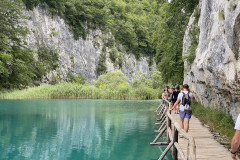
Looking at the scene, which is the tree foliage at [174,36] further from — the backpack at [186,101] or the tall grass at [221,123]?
the backpack at [186,101]

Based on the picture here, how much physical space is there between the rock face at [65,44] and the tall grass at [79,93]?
30.1 feet

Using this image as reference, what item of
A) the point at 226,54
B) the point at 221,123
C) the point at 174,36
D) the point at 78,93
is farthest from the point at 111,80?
the point at 226,54

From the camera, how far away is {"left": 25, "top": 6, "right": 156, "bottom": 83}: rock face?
4991cm

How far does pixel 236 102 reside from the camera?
8867mm

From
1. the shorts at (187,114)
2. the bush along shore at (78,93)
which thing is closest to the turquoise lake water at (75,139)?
the shorts at (187,114)

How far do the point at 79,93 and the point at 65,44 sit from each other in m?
16.9

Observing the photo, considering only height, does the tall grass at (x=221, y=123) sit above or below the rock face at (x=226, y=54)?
below

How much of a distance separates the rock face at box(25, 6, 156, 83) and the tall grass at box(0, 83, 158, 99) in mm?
9181

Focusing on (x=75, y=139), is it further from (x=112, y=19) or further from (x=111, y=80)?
(x=112, y=19)

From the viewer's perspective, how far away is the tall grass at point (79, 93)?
38.3 m

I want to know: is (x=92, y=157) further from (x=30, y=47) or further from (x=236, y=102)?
(x=30, y=47)

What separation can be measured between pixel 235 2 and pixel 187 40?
11.2 m

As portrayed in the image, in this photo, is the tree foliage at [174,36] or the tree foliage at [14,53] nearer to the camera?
the tree foliage at [174,36]

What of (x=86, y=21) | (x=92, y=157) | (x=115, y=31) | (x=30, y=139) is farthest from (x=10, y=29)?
(x=92, y=157)
